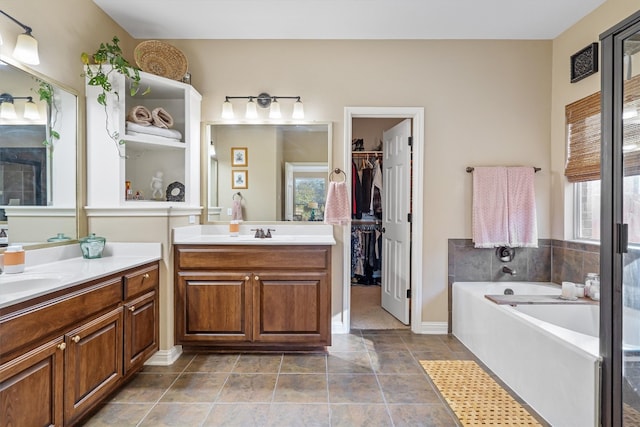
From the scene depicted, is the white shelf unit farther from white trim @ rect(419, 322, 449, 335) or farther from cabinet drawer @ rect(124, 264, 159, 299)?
white trim @ rect(419, 322, 449, 335)

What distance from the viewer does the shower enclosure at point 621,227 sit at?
4.93 ft

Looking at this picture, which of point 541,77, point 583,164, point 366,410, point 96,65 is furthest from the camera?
point 541,77

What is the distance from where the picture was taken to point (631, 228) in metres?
Answer: 1.51

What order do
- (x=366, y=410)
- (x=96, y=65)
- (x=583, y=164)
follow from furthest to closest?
(x=583, y=164) → (x=96, y=65) → (x=366, y=410)

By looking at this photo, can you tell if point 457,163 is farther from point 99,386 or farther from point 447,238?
point 99,386

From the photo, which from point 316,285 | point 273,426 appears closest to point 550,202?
point 316,285

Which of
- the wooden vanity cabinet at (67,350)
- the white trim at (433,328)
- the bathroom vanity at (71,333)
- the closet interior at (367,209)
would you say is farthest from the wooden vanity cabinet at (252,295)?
the closet interior at (367,209)

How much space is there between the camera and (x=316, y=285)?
263cm

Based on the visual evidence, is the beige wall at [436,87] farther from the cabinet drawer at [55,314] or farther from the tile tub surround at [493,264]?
the cabinet drawer at [55,314]

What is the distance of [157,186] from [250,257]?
1079mm

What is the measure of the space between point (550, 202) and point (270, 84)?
278 centimetres

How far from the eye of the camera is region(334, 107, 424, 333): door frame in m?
3.12

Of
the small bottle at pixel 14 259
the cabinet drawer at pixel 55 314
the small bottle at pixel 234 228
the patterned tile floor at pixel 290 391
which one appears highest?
the small bottle at pixel 234 228

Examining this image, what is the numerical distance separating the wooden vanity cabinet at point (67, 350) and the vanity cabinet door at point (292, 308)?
2.71 ft
